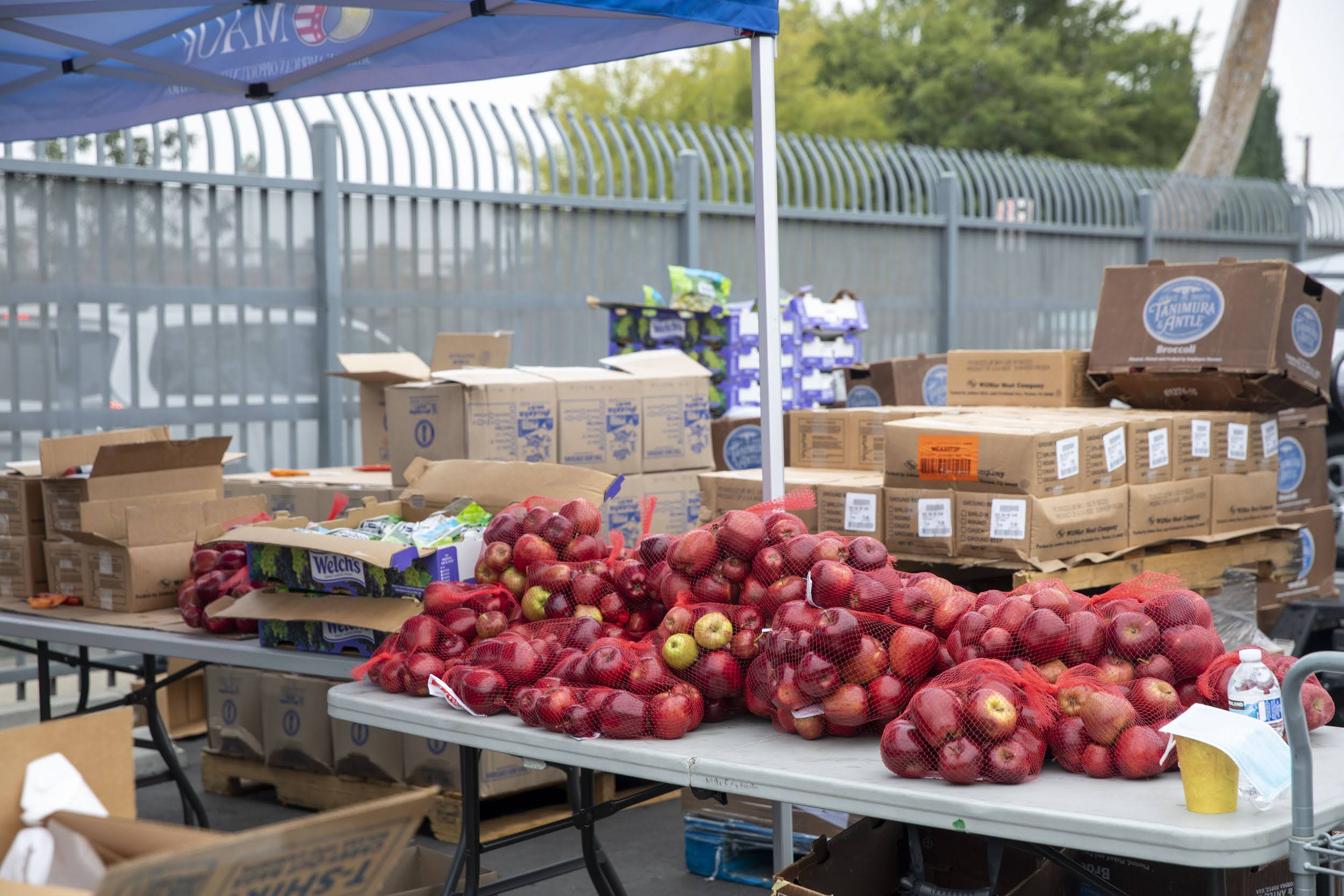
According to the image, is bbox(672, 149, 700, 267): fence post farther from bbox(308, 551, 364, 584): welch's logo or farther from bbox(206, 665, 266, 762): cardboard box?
bbox(308, 551, 364, 584): welch's logo

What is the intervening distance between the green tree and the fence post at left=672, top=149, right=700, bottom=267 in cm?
3178

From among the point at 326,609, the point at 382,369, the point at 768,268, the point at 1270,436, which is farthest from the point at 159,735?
the point at 1270,436

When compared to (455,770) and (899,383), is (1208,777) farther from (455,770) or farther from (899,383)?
(899,383)

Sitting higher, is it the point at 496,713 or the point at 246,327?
the point at 246,327

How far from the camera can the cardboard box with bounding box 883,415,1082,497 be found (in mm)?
3967

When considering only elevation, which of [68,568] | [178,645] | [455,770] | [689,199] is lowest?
[455,770]

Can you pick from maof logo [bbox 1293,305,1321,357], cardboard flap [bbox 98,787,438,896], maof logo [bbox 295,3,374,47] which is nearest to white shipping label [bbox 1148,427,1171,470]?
maof logo [bbox 1293,305,1321,357]

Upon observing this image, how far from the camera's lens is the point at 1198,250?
12.6 m

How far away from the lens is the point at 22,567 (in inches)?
178

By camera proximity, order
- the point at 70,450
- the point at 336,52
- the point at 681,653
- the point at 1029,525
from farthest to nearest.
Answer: the point at 70,450 → the point at 336,52 → the point at 1029,525 → the point at 681,653

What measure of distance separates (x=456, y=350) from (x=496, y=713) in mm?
3308

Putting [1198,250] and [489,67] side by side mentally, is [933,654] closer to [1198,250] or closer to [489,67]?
[489,67]

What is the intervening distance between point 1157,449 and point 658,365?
1.88m

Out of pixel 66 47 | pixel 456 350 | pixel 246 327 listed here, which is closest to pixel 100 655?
pixel 246 327
